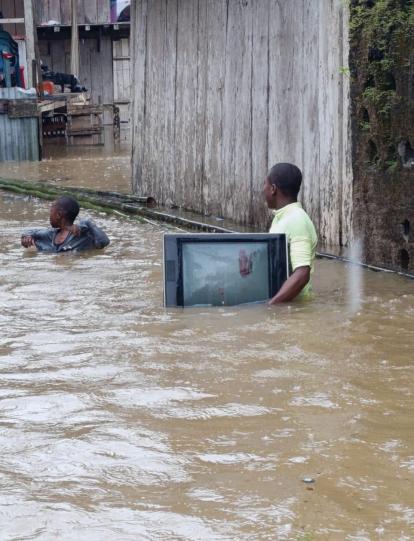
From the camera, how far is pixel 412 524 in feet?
10.9

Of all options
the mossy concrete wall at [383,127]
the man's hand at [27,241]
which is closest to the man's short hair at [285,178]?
the mossy concrete wall at [383,127]

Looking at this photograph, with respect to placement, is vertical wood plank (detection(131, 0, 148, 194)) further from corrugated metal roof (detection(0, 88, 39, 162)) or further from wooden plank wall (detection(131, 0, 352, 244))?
corrugated metal roof (detection(0, 88, 39, 162))

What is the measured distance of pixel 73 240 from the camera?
955 cm

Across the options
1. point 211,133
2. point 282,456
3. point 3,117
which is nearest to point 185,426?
point 282,456

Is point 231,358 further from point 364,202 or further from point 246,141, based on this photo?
point 246,141

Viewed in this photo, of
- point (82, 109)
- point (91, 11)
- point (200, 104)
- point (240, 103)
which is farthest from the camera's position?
point (91, 11)

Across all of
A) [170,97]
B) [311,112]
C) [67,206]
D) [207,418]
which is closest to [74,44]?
[170,97]

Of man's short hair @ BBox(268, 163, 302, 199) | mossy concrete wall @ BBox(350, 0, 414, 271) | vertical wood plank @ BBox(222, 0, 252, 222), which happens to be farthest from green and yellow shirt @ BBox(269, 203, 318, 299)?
vertical wood plank @ BBox(222, 0, 252, 222)

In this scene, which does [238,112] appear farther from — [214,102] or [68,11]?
[68,11]

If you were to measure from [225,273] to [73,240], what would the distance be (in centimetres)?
341

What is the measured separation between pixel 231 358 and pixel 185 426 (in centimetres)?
115

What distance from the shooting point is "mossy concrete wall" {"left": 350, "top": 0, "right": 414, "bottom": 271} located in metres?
7.30

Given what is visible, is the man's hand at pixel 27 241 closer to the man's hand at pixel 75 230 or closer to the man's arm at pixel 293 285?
the man's hand at pixel 75 230

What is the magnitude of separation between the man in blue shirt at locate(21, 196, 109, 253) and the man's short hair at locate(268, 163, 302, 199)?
337cm
